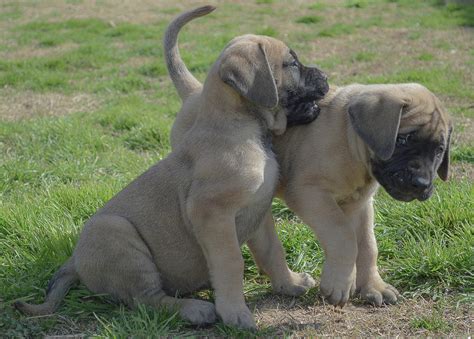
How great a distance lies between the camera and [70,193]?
5.85m

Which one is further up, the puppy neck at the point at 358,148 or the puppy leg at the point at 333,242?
the puppy neck at the point at 358,148

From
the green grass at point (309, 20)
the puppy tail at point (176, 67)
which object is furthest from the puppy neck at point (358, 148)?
the green grass at point (309, 20)

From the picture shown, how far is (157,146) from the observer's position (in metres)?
7.89

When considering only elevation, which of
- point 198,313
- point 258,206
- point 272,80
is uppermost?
point 272,80

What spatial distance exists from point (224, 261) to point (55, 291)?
1.15 metres

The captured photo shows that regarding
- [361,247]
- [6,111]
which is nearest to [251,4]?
[6,111]

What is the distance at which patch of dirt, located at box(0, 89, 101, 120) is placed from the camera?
9367 millimetres

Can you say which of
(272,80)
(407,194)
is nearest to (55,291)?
(272,80)

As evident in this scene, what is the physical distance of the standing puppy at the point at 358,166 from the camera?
13.5ft

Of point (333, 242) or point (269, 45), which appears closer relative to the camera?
point (333, 242)

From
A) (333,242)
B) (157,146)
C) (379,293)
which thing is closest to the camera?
(333,242)

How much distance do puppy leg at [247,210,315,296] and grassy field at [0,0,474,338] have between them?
85mm

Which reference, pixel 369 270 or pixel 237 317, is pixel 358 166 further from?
pixel 237 317

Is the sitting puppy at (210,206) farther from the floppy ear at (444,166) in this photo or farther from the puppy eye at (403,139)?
A: the floppy ear at (444,166)
